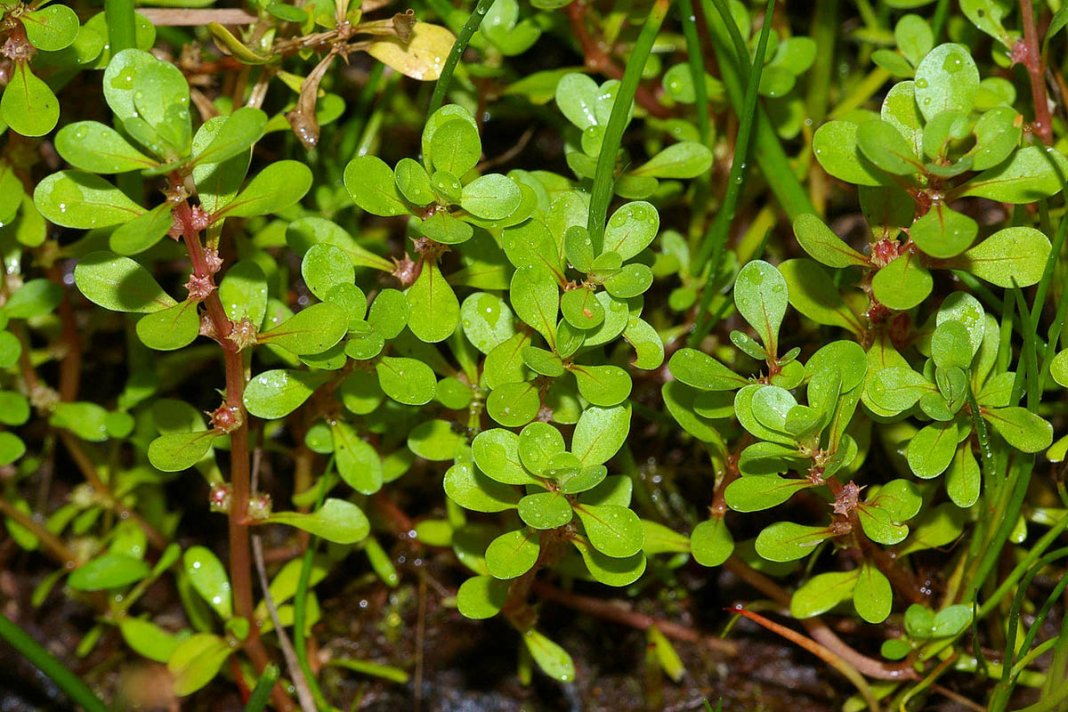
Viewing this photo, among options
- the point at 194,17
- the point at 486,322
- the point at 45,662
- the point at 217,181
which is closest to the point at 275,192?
the point at 217,181

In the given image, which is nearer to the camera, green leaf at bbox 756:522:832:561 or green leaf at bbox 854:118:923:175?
green leaf at bbox 854:118:923:175

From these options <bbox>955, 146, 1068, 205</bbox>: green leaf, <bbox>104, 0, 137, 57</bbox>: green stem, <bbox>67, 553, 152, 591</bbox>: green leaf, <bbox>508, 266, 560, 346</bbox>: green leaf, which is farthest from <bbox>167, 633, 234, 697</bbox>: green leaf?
<bbox>955, 146, 1068, 205</bbox>: green leaf

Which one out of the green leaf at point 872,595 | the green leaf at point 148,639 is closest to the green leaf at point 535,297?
the green leaf at point 872,595

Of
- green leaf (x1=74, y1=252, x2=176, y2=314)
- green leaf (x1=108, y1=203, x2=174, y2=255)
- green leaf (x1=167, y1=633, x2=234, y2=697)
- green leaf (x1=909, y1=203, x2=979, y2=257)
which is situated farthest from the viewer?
green leaf (x1=167, y1=633, x2=234, y2=697)

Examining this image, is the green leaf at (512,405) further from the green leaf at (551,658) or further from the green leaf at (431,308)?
the green leaf at (551,658)

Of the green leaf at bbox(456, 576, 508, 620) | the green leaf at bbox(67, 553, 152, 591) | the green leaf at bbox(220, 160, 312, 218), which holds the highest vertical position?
the green leaf at bbox(220, 160, 312, 218)

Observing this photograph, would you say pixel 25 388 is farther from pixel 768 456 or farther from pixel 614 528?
pixel 768 456

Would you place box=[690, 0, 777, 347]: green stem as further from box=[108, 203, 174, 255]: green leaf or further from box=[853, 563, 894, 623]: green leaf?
box=[108, 203, 174, 255]: green leaf
